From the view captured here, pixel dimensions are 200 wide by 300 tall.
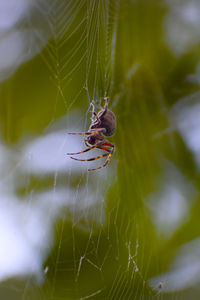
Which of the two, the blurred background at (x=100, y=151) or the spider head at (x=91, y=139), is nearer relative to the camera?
the blurred background at (x=100, y=151)

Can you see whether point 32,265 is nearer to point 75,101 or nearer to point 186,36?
point 75,101

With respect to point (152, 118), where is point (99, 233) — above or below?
below

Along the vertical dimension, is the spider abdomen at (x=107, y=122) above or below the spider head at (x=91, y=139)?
above

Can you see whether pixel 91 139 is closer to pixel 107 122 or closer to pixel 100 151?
pixel 107 122

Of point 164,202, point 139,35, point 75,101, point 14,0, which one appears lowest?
point 164,202

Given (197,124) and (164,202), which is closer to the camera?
(164,202)

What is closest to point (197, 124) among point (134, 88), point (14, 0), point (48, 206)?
point (134, 88)

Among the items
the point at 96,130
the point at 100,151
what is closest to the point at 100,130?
the point at 96,130

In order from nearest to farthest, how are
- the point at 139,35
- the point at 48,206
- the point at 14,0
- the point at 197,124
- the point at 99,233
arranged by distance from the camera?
the point at 14,0 < the point at 48,206 < the point at 99,233 < the point at 139,35 < the point at 197,124
